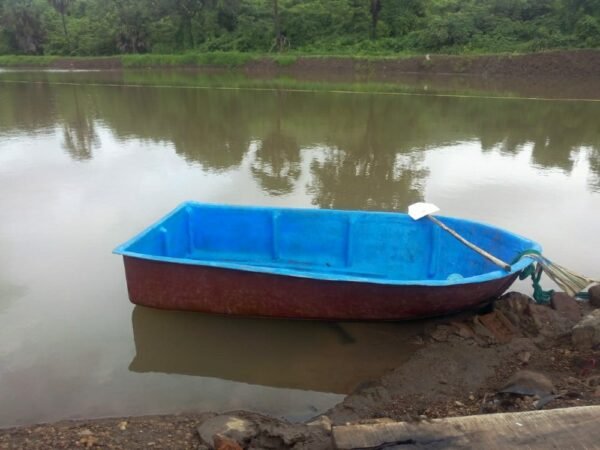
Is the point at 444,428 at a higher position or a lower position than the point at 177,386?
higher

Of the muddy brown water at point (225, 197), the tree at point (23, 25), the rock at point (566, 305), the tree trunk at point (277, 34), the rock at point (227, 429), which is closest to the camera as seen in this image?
the rock at point (227, 429)

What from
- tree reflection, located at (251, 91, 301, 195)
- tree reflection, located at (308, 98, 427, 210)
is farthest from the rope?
tree reflection, located at (251, 91, 301, 195)

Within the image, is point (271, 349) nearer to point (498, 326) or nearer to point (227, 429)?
point (227, 429)

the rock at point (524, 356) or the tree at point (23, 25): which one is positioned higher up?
the tree at point (23, 25)

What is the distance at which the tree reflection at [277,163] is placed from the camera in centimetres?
907

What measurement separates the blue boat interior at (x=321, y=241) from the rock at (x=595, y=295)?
1.06 meters

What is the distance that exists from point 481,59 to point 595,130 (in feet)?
46.0

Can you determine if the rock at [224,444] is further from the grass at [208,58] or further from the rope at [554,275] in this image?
the grass at [208,58]

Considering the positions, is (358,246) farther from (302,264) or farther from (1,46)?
(1,46)

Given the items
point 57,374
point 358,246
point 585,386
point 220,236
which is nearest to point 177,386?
point 57,374

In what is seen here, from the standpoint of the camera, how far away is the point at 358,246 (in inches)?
227

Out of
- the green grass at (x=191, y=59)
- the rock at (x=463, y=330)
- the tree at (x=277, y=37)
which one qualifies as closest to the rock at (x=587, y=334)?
the rock at (x=463, y=330)

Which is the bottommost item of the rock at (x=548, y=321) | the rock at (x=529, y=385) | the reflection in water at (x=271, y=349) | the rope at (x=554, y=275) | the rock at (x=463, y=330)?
the reflection in water at (x=271, y=349)

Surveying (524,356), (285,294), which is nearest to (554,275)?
(524,356)
